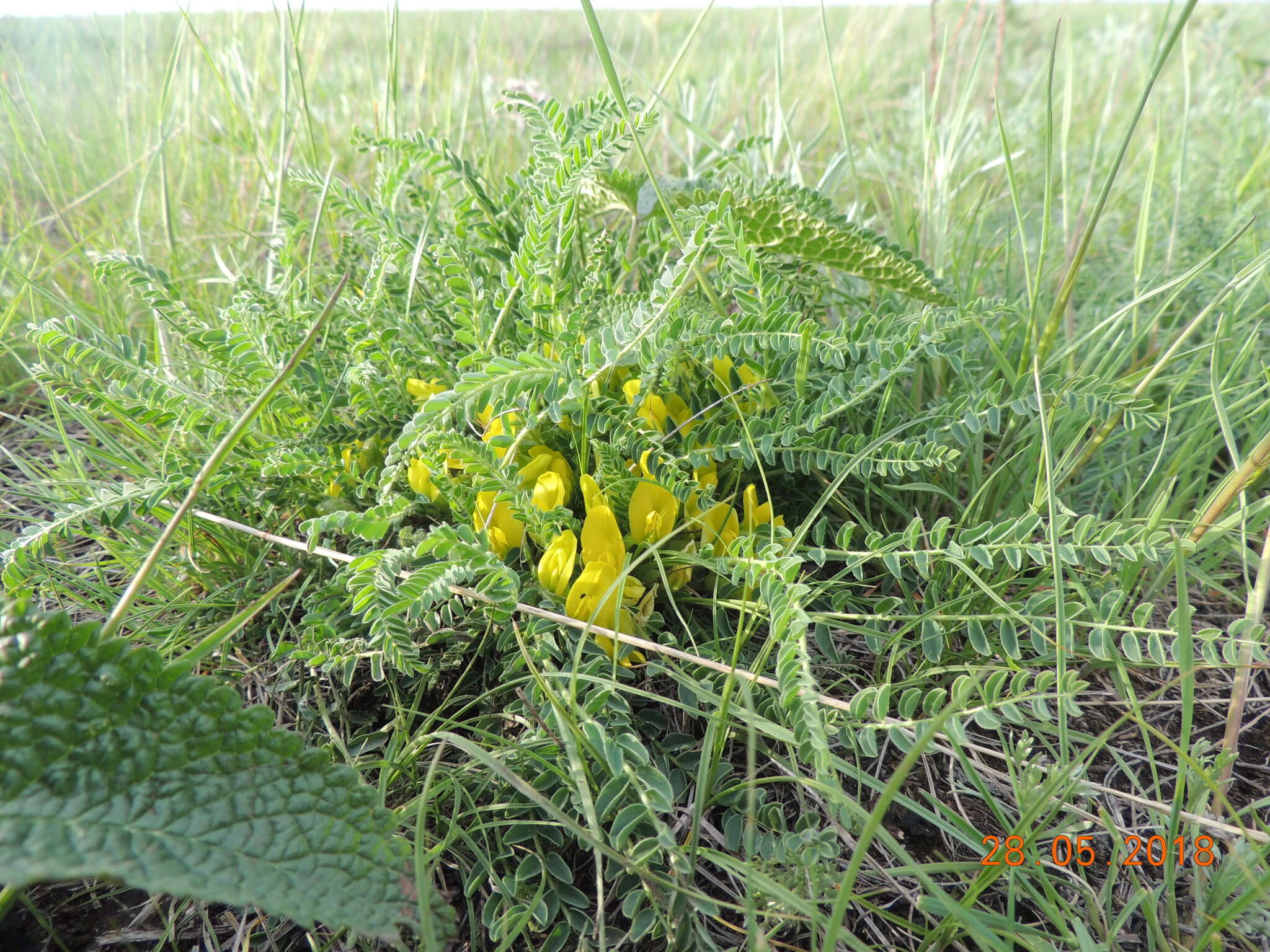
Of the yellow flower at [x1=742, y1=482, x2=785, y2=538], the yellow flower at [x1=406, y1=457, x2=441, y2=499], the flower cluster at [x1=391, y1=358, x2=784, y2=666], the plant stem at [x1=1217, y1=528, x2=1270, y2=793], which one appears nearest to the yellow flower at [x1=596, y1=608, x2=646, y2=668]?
the flower cluster at [x1=391, y1=358, x2=784, y2=666]

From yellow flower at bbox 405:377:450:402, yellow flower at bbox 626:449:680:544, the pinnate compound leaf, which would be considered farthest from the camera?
yellow flower at bbox 405:377:450:402

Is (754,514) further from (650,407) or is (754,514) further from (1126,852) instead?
(1126,852)

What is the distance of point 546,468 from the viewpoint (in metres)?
1.25

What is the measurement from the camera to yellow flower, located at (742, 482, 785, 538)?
1.18 m

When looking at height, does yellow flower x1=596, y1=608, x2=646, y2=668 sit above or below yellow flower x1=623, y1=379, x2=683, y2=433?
below

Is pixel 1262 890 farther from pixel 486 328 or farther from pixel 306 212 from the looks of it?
pixel 306 212

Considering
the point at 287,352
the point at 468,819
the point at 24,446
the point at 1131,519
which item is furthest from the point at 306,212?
the point at 1131,519

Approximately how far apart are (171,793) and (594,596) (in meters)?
0.55

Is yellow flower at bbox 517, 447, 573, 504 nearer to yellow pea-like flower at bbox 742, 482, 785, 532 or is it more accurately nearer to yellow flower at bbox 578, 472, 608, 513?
yellow flower at bbox 578, 472, 608, 513

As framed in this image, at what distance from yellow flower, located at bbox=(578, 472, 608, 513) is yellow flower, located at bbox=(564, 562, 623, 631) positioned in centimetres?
10

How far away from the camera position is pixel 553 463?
1.26m

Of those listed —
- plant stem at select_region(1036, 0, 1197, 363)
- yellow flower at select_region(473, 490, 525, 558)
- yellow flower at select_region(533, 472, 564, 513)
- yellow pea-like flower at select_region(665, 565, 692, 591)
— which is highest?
plant stem at select_region(1036, 0, 1197, 363)

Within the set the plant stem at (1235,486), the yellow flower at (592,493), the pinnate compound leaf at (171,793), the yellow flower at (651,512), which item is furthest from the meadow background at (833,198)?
the yellow flower at (592,493)

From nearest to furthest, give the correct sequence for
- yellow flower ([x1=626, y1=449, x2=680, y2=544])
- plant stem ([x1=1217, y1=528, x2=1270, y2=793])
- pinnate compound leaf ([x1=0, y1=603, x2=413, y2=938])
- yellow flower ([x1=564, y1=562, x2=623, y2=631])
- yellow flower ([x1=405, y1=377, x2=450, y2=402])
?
pinnate compound leaf ([x1=0, y1=603, x2=413, y2=938]) → plant stem ([x1=1217, y1=528, x2=1270, y2=793]) → yellow flower ([x1=564, y1=562, x2=623, y2=631]) → yellow flower ([x1=626, y1=449, x2=680, y2=544]) → yellow flower ([x1=405, y1=377, x2=450, y2=402])
